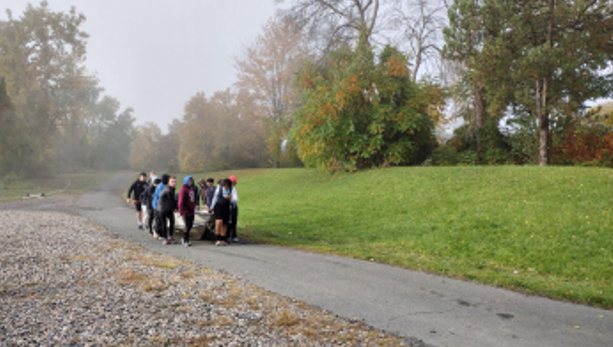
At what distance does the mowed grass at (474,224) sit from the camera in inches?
371

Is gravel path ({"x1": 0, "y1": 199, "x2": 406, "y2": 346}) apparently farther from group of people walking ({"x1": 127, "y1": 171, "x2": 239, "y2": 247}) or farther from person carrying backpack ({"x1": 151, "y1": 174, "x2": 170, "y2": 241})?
person carrying backpack ({"x1": 151, "y1": 174, "x2": 170, "y2": 241})

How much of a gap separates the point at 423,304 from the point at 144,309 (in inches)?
158

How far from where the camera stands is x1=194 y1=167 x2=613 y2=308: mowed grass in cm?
941

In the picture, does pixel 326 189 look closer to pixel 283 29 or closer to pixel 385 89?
pixel 385 89

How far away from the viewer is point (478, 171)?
19234mm

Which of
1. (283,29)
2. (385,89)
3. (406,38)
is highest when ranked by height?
(283,29)

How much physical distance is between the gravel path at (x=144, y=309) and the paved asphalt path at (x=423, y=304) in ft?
1.58

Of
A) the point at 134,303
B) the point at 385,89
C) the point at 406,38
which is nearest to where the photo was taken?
the point at 134,303

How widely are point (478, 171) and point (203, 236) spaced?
12.1 meters

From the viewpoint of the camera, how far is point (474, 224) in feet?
42.9

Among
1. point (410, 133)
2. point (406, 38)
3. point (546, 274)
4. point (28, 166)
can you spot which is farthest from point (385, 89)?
point (28, 166)

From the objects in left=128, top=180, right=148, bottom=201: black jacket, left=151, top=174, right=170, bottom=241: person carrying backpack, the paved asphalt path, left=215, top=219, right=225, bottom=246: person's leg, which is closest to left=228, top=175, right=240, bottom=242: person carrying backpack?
left=215, top=219, right=225, bottom=246: person's leg

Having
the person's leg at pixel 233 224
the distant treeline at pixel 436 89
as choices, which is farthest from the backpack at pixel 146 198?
the distant treeline at pixel 436 89

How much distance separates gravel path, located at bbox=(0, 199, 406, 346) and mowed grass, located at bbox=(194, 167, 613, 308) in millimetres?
4028
